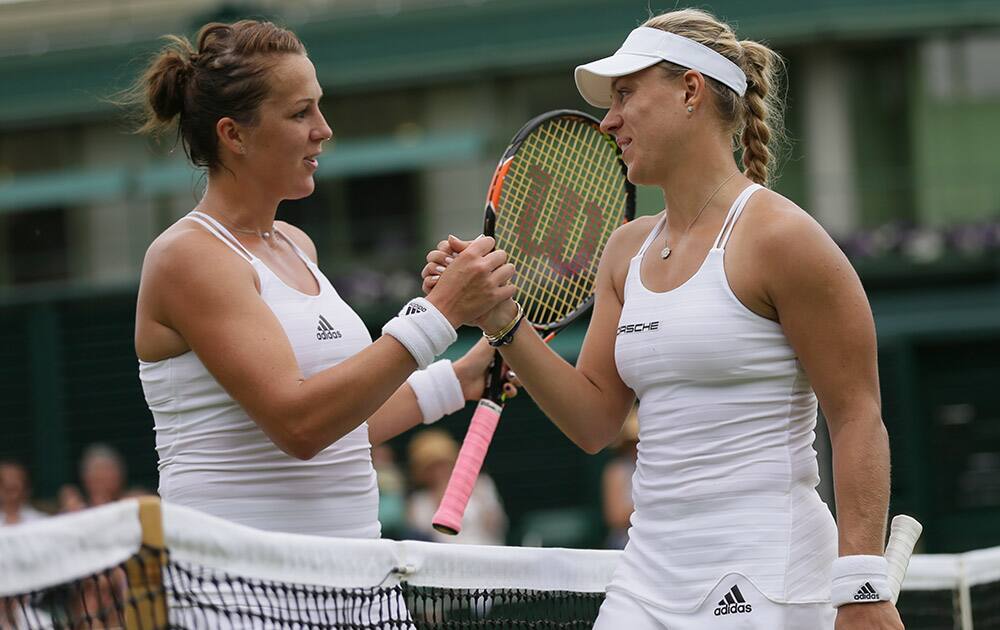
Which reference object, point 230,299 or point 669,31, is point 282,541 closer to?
point 230,299

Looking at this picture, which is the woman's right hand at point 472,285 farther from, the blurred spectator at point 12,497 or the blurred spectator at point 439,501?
the blurred spectator at point 12,497

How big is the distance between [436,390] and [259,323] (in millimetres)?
945

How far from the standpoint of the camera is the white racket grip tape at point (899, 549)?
11.3 ft

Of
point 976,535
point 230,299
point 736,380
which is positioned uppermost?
point 230,299

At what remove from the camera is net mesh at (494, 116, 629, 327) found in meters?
4.48

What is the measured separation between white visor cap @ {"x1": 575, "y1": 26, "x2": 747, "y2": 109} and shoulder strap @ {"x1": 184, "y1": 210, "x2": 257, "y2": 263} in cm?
91

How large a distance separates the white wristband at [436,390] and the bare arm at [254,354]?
781 millimetres

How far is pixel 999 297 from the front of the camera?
1628 cm

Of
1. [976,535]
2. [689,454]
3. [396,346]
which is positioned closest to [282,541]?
[396,346]


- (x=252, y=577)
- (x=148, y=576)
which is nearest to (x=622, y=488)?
(x=252, y=577)

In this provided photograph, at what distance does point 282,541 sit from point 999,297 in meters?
14.3

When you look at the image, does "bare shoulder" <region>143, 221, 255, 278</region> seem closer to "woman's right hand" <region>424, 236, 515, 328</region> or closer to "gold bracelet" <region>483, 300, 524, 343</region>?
"woman's right hand" <region>424, 236, 515, 328</region>

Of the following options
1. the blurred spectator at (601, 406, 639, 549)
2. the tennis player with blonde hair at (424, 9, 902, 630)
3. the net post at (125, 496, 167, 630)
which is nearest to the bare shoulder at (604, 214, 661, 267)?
the tennis player with blonde hair at (424, 9, 902, 630)

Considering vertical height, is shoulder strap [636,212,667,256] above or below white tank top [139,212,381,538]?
above
